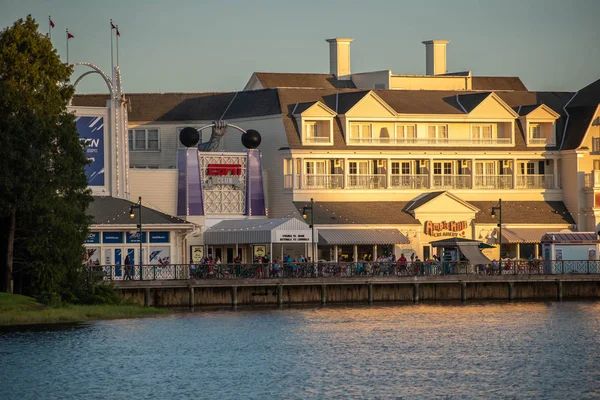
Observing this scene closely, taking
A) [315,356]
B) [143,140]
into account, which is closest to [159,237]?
[143,140]

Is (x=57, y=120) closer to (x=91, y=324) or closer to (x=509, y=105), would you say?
(x=91, y=324)

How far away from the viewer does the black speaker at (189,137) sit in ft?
340

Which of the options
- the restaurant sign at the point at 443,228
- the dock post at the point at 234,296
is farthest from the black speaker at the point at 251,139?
the dock post at the point at 234,296

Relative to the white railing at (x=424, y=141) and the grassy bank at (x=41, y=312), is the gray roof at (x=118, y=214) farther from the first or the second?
the white railing at (x=424, y=141)

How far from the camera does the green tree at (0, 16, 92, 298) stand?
80062 millimetres

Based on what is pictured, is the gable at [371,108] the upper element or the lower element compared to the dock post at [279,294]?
upper

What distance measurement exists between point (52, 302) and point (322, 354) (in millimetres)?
16898

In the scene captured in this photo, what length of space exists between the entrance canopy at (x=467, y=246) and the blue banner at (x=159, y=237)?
56.5 ft

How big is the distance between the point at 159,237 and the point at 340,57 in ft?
101

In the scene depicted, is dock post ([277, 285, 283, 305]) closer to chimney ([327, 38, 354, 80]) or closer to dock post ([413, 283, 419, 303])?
dock post ([413, 283, 419, 303])

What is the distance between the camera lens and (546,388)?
60.2 m

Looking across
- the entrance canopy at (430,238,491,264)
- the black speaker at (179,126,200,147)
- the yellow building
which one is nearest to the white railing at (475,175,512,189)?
the yellow building

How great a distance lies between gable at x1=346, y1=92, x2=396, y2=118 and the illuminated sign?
9207mm

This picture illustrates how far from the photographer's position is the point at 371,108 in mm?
110438
